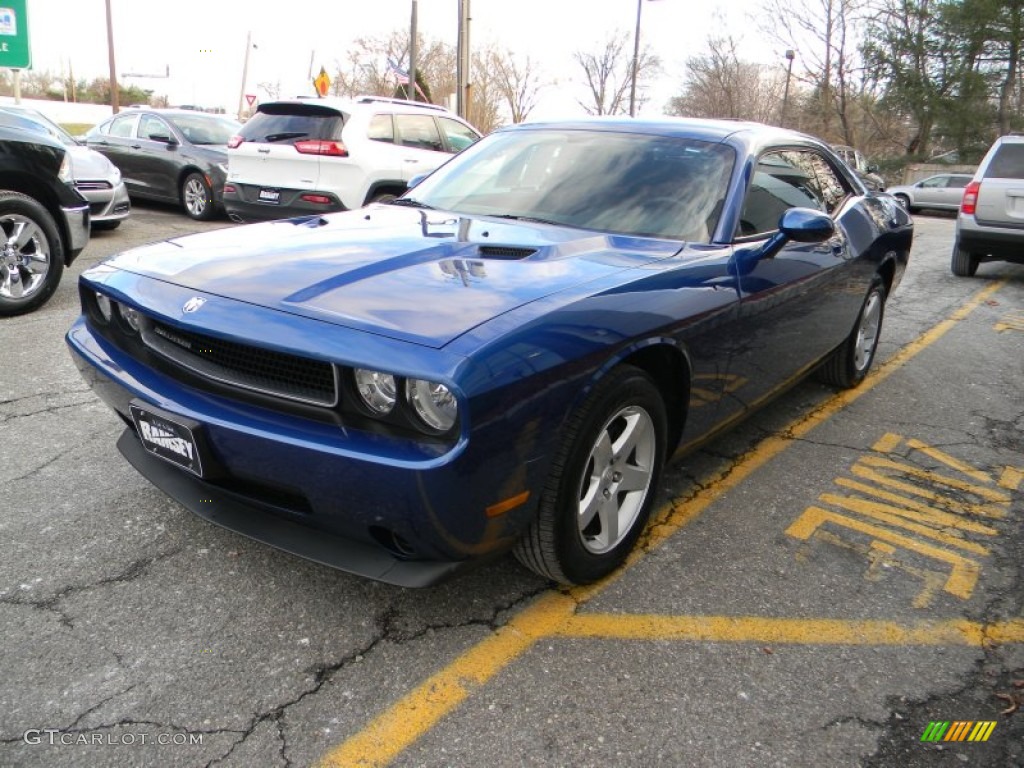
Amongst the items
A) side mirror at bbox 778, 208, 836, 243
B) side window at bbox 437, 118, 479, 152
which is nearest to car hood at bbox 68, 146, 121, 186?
side window at bbox 437, 118, 479, 152

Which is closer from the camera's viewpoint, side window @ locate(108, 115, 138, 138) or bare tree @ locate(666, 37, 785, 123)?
side window @ locate(108, 115, 138, 138)

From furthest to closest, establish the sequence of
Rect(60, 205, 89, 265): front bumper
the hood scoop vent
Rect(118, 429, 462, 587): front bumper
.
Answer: Rect(60, 205, 89, 265): front bumper → the hood scoop vent → Rect(118, 429, 462, 587): front bumper

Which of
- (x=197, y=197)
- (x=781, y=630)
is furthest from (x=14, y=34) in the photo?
(x=781, y=630)

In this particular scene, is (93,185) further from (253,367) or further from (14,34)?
(253,367)

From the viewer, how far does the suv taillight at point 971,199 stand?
31.2ft

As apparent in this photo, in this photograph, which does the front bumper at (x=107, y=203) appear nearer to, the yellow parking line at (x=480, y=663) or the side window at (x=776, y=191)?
the side window at (x=776, y=191)

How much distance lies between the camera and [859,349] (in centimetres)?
508

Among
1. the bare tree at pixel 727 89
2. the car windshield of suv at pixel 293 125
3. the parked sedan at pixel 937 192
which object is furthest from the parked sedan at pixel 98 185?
the bare tree at pixel 727 89

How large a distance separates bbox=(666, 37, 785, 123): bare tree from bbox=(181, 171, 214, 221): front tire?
129 feet

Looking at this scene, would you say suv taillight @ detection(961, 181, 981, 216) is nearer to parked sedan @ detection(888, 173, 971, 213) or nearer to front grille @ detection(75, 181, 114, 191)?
front grille @ detection(75, 181, 114, 191)

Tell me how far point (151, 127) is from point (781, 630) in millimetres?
12226

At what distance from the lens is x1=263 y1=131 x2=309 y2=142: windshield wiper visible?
8836 mm

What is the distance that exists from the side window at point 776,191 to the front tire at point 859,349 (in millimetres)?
931

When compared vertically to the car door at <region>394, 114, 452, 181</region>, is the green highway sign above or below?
above
